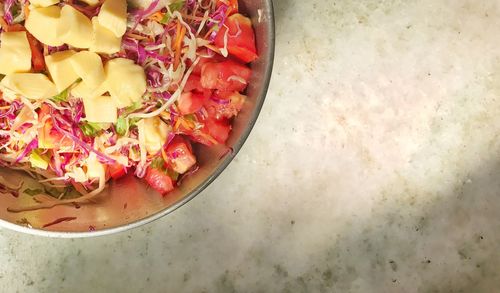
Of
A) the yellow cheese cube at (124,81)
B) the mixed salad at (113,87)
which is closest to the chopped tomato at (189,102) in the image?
the mixed salad at (113,87)

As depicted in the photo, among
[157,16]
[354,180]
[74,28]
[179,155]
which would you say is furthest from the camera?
[354,180]

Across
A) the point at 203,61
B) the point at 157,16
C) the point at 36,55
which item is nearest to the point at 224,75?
the point at 203,61

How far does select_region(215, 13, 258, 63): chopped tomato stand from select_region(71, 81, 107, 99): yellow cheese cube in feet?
0.96

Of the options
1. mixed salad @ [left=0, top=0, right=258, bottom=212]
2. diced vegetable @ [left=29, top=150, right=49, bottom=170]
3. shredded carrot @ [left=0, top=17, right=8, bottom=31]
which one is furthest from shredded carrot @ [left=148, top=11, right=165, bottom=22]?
diced vegetable @ [left=29, top=150, right=49, bottom=170]

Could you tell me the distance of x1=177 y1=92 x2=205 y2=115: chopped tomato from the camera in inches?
52.8

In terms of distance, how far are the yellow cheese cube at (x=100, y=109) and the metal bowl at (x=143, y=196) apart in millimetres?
220

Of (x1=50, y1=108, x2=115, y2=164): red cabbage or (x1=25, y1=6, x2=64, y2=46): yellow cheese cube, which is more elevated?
(x1=25, y1=6, x2=64, y2=46): yellow cheese cube

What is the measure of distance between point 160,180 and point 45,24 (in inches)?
17.7

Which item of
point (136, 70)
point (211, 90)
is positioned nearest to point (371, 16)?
point (211, 90)

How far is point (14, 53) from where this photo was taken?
48.2 inches

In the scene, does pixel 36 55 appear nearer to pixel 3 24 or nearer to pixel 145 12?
pixel 3 24

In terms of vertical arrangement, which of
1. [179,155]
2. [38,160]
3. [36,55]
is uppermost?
[36,55]

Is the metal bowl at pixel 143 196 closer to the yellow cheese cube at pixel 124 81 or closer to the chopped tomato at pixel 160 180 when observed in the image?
the chopped tomato at pixel 160 180

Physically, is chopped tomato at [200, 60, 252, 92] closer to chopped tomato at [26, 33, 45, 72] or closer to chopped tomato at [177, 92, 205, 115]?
chopped tomato at [177, 92, 205, 115]
